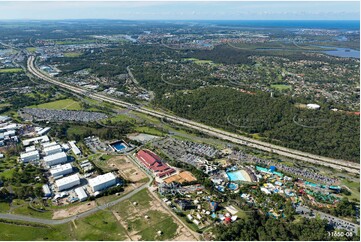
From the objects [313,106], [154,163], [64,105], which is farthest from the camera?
[64,105]

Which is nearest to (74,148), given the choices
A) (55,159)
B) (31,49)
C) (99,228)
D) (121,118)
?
(55,159)

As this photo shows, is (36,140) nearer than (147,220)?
No

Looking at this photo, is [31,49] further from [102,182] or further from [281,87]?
[102,182]

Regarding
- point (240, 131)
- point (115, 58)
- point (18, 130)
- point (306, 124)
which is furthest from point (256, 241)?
point (115, 58)

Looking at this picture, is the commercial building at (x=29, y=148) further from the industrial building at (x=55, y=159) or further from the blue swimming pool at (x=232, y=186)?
the blue swimming pool at (x=232, y=186)

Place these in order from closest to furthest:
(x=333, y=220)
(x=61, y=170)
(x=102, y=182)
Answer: (x=333, y=220), (x=102, y=182), (x=61, y=170)

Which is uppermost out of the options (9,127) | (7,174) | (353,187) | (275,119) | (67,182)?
(275,119)

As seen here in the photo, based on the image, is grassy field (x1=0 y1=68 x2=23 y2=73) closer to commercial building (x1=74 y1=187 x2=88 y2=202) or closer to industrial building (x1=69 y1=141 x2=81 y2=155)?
industrial building (x1=69 y1=141 x2=81 y2=155)

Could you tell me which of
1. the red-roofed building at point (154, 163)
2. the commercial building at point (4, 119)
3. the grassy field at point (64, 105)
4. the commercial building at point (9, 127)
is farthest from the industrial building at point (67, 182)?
the grassy field at point (64, 105)

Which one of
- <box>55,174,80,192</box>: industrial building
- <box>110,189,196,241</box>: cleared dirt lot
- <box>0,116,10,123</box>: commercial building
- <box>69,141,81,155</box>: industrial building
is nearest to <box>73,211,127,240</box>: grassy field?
<box>110,189,196,241</box>: cleared dirt lot
